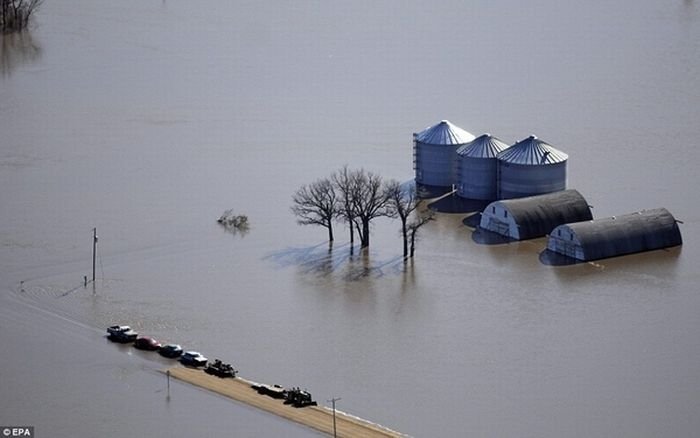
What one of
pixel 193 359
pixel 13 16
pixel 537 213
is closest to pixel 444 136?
pixel 537 213

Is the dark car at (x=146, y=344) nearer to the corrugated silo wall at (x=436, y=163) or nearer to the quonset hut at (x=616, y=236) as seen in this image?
the quonset hut at (x=616, y=236)

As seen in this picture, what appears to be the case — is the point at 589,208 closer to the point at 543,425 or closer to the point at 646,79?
the point at 543,425

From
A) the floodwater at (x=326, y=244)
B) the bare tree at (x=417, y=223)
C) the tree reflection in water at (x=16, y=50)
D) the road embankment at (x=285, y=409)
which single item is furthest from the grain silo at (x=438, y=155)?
the tree reflection in water at (x=16, y=50)

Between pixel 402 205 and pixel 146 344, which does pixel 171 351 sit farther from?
pixel 402 205

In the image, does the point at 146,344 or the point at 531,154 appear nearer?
the point at 146,344

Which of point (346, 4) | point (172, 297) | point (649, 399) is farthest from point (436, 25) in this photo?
point (649, 399)

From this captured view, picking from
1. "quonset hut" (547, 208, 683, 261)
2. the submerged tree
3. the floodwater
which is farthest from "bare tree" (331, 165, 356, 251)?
the submerged tree

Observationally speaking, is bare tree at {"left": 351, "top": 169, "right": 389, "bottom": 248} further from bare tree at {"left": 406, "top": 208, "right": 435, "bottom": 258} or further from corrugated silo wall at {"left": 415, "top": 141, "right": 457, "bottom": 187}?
corrugated silo wall at {"left": 415, "top": 141, "right": 457, "bottom": 187}
